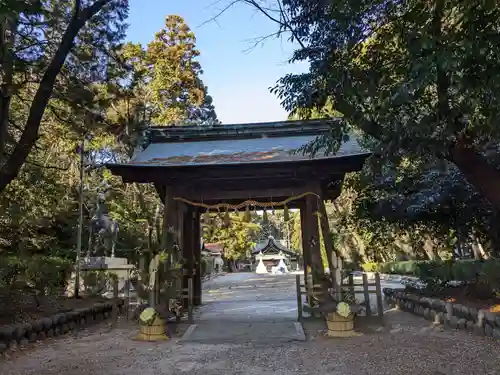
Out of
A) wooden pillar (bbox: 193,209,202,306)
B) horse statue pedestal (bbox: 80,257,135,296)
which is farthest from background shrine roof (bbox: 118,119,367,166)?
horse statue pedestal (bbox: 80,257,135,296)

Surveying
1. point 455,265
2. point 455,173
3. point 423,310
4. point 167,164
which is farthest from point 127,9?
point 455,265

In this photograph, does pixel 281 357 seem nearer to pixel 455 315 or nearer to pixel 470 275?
pixel 455 315

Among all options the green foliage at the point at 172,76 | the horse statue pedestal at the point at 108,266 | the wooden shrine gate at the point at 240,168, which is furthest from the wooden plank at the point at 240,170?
the green foliage at the point at 172,76

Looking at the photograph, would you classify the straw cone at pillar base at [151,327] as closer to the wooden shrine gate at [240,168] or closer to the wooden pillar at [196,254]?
the wooden shrine gate at [240,168]

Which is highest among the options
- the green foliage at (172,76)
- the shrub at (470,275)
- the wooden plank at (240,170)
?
the green foliage at (172,76)

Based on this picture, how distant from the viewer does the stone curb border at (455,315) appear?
6.04 metres

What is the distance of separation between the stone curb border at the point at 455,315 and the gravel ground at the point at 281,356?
0.21 meters

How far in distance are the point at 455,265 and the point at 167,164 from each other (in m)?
8.42

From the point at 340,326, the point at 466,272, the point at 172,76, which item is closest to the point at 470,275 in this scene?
the point at 466,272

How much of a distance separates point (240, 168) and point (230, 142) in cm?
191

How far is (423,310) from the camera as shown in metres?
8.29

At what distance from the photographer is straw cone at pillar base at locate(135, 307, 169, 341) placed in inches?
255

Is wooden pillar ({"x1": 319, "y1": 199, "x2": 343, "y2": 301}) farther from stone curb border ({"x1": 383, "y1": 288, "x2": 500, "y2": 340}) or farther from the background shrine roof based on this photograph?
stone curb border ({"x1": 383, "y1": 288, "x2": 500, "y2": 340})

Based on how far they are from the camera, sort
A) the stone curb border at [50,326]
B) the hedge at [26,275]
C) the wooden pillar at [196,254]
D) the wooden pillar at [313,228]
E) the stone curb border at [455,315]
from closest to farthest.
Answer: the stone curb border at [50,326] → the stone curb border at [455,315] → the hedge at [26,275] → the wooden pillar at [313,228] → the wooden pillar at [196,254]
